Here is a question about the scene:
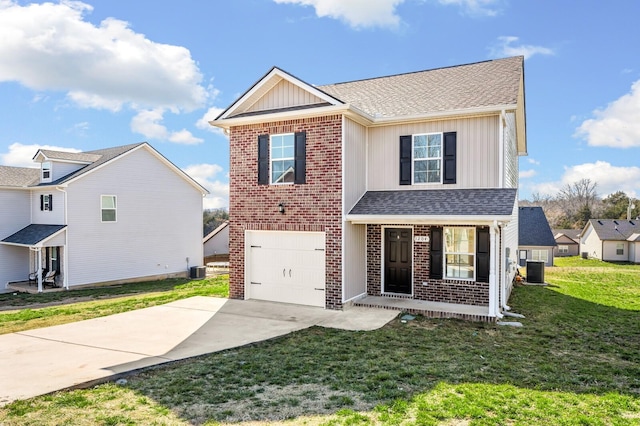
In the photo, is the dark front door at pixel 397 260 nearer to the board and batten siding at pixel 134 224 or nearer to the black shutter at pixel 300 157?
the black shutter at pixel 300 157

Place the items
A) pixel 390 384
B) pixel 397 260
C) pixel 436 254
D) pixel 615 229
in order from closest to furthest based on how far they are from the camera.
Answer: pixel 390 384 < pixel 436 254 < pixel 397 260 < pixel 615 229

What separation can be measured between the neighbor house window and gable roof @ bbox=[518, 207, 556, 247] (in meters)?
35.2

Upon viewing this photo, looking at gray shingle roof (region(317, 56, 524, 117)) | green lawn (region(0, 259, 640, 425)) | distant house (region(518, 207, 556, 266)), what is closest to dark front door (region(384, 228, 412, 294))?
green lawn (region(0, 259, 640, 425))

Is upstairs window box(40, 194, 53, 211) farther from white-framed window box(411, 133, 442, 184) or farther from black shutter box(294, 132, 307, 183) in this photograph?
white-framed window box(411, 133, 442, 184)

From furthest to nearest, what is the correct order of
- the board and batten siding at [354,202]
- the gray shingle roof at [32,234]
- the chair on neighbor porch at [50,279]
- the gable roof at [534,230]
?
the gable roof at [534,230]
the chair on neighbor porch at [50,279]
the gray shingle roof at [32,234]
the board and batten siding at [354,202]

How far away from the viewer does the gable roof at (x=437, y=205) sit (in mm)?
10648

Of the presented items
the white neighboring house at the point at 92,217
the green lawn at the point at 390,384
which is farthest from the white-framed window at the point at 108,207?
the green lawn at the point at 390,384

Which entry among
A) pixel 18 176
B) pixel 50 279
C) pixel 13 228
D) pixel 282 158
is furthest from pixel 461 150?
pixel 18 176

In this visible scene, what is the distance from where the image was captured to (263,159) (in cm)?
1272

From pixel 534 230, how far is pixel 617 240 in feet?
36.3

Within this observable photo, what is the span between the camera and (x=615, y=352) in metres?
8.16

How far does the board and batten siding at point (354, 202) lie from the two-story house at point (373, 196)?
52 mm

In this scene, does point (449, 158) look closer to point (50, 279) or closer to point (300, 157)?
point (300, 157)

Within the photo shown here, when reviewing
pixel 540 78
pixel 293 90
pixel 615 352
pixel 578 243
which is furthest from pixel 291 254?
pixel 578 243
